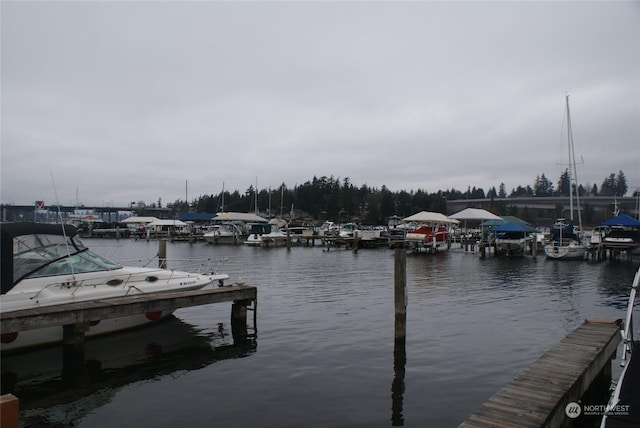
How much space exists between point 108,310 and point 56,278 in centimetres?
235

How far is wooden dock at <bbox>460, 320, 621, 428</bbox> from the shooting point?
245 inches

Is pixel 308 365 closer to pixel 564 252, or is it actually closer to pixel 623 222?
pixel 564 252

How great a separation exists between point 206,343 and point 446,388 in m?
6.98

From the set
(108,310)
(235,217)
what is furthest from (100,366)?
(235,217)

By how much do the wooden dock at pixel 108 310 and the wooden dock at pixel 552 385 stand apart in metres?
8.81

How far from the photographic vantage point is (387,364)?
1135 centimetres

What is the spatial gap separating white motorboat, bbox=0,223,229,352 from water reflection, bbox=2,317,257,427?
1.44 ft

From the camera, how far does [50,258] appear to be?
42.3 feet

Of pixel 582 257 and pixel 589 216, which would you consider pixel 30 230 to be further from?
pixel 589 216

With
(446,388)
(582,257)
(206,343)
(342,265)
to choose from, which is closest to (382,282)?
(342,265)

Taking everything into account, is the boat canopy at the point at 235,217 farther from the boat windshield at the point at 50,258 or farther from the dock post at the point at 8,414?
the dock post at the point at 8,414

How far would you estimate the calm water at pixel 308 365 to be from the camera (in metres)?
8.74

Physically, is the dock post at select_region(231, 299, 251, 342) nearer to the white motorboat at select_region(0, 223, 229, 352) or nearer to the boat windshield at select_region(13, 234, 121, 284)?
the white motorboat at select_region(0, 223, 229, 352)

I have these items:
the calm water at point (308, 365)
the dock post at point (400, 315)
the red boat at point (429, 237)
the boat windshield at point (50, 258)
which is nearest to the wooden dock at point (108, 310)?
the calm water at point (308, 365)
